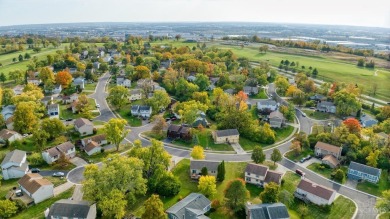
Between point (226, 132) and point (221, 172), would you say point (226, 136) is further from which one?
point (221, 172)

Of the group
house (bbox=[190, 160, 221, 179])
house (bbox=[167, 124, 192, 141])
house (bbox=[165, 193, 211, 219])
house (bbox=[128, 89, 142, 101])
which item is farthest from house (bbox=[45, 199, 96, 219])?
house (bbox=[128, 89, 142, 101])

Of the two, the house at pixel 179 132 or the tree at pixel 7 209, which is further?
the house at pixel 179 132

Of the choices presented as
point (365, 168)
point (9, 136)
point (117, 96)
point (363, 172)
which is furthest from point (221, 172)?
point (9, 136)

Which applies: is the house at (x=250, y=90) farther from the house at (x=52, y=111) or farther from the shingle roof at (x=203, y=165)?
the house at (x=52, y=111)

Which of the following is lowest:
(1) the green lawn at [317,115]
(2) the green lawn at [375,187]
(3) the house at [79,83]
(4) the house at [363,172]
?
(2) the green lawn at [375,187]

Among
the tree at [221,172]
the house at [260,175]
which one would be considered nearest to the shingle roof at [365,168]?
the house at [260,175]

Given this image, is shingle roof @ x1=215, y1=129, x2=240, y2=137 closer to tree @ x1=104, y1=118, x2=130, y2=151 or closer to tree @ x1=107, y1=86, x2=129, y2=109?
tree @ x1=104, y1=118, x2=130, y2=151

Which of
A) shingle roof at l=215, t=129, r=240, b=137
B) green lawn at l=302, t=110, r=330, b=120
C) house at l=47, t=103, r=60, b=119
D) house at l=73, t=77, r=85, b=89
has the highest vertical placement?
house at l=73, t=77, r=85, b=89
